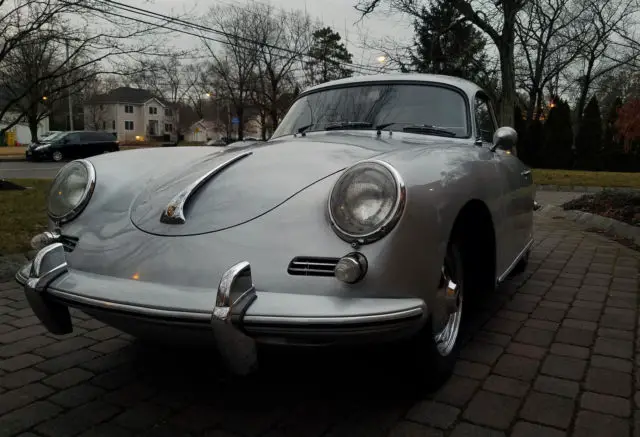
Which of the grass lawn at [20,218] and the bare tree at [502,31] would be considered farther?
the bare tree at [502,31]

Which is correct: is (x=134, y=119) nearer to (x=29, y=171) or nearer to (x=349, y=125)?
(x=29, y=171)

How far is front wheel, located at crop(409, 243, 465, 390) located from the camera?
2093mm

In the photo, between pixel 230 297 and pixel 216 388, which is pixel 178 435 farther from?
pixel 230 297

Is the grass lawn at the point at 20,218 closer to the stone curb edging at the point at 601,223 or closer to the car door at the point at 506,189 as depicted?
the car door at the point at 506,189

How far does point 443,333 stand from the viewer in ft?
7.84

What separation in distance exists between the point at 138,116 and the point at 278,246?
79096mm

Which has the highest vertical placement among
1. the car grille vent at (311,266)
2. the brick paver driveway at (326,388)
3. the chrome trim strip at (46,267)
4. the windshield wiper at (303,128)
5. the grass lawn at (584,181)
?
the windshield wiper at (303,128)

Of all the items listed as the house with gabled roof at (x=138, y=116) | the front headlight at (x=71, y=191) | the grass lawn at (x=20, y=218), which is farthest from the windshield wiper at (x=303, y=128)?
the house with gabled roof at (x=138, y=116)

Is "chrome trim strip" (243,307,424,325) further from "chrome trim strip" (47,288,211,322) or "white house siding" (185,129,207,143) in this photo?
"white house siding" (185,129,207,143)

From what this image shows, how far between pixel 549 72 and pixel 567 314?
33.4 m

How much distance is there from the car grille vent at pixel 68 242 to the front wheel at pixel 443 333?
57.7 inches

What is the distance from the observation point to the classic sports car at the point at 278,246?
1694 mm

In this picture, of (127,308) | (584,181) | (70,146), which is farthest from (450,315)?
(70,146)

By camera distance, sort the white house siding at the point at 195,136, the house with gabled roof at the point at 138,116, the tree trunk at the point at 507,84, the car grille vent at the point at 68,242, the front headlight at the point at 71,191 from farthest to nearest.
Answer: the white house siding at the point at 195,136
the house with gabled roof at the point at 138,116
the tree trunk at the point at 507,84
the front headlight at the point at 71,191
the car grille vent at the point at 68,242
